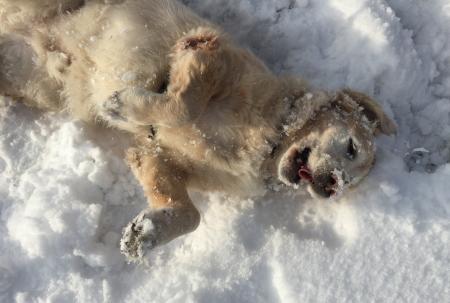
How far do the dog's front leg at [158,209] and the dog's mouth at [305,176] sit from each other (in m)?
0.73

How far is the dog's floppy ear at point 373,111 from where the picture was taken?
3.86 meters

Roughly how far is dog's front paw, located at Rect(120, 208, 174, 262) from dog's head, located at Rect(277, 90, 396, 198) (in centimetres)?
90

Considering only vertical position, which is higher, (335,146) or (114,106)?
(335,146)

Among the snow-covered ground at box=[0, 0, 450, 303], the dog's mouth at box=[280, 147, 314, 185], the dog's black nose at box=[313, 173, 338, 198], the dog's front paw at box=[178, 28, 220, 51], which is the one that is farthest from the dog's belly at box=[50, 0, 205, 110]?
the dog's black nose at box=[313, 173, 338, 198]

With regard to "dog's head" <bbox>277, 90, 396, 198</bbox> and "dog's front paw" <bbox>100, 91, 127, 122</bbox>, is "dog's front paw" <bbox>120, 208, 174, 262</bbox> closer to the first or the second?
"dog's front paw" <bbox>100, 91, 127, 122</bbox>

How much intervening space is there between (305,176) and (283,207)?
0.58m

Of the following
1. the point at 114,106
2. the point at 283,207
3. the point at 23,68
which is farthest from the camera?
the point at 23,68

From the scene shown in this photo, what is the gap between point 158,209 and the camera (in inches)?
141

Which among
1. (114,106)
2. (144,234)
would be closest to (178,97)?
(114,106)

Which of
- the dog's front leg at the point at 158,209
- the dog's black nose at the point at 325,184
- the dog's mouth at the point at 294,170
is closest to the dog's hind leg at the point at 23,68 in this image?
the dog's front leg at the point at 158,209

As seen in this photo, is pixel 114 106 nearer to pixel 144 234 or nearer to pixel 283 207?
pixel 144 234

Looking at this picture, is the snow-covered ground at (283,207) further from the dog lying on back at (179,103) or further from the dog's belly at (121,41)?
the dog's belly at (121,41)

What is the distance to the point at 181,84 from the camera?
3.55 metres

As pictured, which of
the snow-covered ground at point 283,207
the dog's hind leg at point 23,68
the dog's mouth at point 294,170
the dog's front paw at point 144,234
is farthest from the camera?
the dog's hind leg at point 23,68
